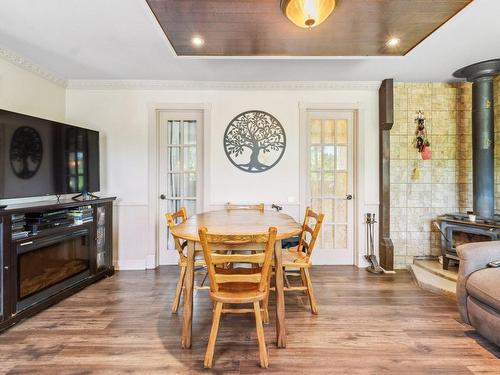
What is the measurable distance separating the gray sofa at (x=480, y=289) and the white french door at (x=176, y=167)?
115 inches

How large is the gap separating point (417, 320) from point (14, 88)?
4.48 metres

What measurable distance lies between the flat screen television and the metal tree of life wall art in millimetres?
1682

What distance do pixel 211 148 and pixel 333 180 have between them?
174 cm

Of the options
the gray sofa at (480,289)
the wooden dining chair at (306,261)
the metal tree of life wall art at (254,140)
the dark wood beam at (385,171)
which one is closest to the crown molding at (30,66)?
the metal tree of life wall art at (254,140)

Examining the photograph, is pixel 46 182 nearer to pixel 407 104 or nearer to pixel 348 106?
pixel 348 106

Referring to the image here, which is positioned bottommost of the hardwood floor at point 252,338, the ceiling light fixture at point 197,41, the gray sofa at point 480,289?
the hardwood floor at point 252,338

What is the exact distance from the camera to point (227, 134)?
3.68m

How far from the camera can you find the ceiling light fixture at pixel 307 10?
1625mm

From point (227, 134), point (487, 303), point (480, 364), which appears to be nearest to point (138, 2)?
point (227, 134)

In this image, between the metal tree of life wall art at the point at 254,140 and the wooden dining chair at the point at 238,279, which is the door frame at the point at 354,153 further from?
the wooden dining chair at the point at 238,279

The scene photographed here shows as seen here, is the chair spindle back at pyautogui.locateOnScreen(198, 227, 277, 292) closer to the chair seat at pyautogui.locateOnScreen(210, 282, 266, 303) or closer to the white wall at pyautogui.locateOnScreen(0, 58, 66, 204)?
the chair seat at pyautogui.locateOnScreen(210, 282, 266, 303)

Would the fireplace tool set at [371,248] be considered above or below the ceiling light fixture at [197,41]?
below

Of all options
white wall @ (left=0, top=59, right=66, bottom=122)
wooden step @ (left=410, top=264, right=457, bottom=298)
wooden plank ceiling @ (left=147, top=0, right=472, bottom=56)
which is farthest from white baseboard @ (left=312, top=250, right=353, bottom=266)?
white wall @ (left=0, top=59, right=66, bottom=122)

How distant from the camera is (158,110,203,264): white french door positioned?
3779mm
